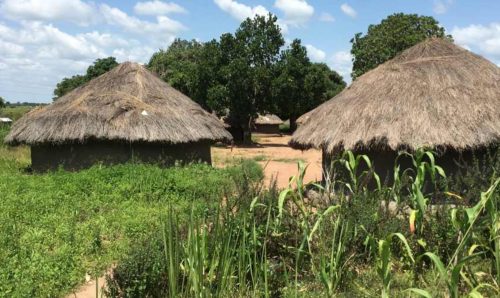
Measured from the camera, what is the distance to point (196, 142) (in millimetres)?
11586

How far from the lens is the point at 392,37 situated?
19.7m

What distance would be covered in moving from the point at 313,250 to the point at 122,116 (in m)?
7.68

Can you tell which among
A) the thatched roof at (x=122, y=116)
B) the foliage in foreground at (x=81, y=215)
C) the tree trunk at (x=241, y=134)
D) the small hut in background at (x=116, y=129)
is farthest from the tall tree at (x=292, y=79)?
the foliage in foreground at (x=81, y=215)

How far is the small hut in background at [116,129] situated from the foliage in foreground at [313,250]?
6.77 metres

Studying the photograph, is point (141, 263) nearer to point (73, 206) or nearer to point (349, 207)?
point (349, 207)

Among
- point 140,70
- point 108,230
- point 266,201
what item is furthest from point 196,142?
point 266,201

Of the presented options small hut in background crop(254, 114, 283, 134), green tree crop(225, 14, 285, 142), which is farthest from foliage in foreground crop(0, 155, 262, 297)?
small hut in background crop(254, 114, 283, 134)

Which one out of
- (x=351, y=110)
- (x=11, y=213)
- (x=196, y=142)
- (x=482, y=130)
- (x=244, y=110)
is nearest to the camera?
(x=11, y=213)

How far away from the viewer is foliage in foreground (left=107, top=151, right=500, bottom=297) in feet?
10.1

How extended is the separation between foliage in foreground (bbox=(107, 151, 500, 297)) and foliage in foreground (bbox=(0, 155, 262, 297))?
0.92 feet

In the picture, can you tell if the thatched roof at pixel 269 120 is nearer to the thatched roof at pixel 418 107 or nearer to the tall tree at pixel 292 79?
the tall tree at pixel 292 79

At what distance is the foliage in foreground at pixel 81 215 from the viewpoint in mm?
4504

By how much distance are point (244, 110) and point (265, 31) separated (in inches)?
130

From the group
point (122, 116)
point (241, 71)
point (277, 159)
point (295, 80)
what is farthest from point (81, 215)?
point (295, 80)
